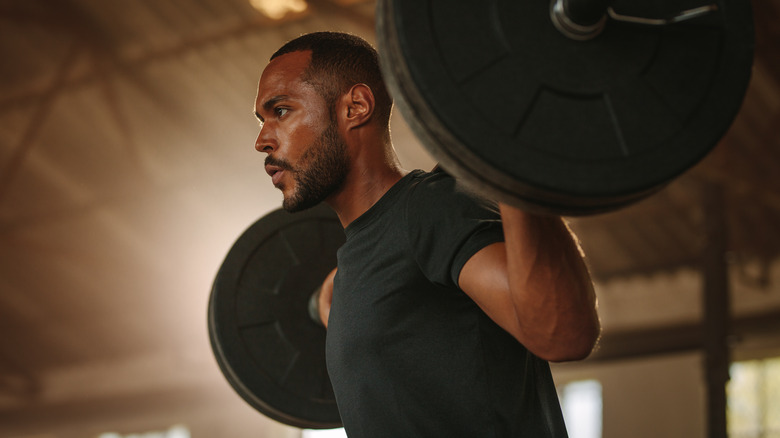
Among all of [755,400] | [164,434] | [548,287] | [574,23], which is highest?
[755,400]

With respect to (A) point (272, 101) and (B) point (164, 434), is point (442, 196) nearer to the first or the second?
(A) point (272, 101)

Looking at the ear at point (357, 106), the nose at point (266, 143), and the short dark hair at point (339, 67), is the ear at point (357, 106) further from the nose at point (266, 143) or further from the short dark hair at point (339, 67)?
the nose at point (266, 143)

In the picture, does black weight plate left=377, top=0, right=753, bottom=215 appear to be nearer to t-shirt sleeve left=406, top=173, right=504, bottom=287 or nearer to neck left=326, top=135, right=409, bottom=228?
t-shirt sleeve left=406, top=173, right=504, bottom=287

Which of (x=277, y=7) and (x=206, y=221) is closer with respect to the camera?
(x=277, y=7)

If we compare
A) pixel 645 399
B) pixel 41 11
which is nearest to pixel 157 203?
pixel 41 11

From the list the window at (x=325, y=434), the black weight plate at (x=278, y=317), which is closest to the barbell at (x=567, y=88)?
the black weight plate at (x=278, y=317)

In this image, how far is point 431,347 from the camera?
4.32 ft

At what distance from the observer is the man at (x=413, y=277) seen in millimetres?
1122

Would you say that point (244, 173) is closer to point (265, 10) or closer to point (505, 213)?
point (265, 10)

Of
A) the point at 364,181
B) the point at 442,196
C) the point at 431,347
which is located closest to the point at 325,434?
the point at 364,181

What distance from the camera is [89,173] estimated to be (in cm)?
845

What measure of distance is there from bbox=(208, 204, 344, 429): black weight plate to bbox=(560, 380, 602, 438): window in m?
7.22

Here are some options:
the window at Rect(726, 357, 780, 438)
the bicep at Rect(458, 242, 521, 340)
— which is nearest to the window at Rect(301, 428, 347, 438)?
the window at Rect(726, 357, 780, 438)

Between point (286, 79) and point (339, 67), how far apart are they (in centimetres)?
9
